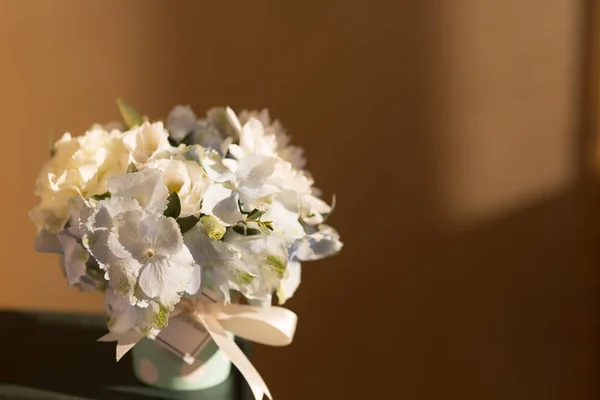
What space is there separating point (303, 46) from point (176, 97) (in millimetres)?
245

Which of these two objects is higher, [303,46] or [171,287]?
[303,46]

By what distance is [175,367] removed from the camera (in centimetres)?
82

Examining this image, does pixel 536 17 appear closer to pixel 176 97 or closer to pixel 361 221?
pixel 361 221

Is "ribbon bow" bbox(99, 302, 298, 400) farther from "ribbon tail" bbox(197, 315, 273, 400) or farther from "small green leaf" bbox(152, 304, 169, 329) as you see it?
"small green leaf" bbox(152, 304, 169, 329)

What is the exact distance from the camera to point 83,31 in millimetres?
1209

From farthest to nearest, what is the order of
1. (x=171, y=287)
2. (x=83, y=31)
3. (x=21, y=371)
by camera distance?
1. (x=83, y=31)
2. (x=21, y=371)
3. (x=171, y=287)

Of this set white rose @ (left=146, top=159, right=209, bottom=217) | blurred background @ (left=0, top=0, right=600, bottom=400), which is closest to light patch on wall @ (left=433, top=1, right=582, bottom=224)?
blurred background @ (left=0, top=0, right=600, bottom=400)

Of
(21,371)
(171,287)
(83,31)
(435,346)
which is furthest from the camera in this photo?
(435,346)

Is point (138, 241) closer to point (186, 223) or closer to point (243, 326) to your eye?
point (186, 223)

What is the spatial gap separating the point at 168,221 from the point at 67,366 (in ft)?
1.12

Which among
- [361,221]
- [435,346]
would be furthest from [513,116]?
[435,346]

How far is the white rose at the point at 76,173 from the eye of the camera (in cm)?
74

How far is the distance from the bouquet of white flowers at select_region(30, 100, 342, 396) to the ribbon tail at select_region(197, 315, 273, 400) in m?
0.04

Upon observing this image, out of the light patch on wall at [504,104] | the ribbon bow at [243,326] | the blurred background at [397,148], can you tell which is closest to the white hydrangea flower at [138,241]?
the ribbon bow at [243,326]
